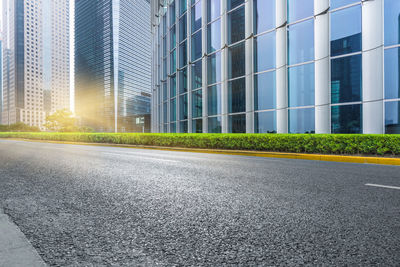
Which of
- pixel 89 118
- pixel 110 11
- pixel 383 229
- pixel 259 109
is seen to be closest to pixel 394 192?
pixel 383 229

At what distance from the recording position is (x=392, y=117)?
33.9 ft

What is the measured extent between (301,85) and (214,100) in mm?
7101

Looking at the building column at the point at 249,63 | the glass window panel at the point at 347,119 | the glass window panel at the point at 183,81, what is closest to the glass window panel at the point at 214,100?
the building column at the point at 249,63

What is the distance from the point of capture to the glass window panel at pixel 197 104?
1975 cm

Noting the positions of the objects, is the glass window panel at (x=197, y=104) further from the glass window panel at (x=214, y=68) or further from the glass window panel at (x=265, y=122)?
the glass window panel at (x=265, y=122)

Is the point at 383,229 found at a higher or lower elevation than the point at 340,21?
lower

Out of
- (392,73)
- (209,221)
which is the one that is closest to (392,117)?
(392,73)

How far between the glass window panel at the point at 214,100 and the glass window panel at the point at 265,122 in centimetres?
371

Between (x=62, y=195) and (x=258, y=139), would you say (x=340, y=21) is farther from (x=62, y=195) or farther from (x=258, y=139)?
(x=62, y=195)

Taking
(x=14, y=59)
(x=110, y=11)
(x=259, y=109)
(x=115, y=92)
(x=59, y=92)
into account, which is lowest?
(x=259, y=109)

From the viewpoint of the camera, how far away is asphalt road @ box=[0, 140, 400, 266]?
174 cm

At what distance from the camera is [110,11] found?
101 metres

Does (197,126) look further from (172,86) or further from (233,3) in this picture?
(233,3)

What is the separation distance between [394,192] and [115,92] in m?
109
